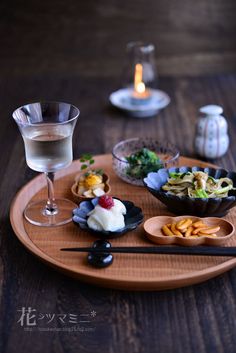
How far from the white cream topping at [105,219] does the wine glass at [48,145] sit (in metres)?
0.13

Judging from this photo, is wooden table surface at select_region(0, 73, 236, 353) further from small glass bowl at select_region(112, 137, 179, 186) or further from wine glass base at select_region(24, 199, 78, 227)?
small glass bowl at select_region(112, 137, 179, 186)

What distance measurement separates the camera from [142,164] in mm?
1534

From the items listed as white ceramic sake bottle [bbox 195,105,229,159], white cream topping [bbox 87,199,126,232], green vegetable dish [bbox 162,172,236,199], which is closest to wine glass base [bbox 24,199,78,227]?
white cream topping [bbox 87,199,126,232]

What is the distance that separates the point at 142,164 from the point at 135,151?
0.64ft

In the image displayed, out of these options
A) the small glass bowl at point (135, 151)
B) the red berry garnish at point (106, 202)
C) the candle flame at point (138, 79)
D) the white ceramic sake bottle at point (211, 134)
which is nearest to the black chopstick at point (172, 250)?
the red berry garnish at point (106, 202)

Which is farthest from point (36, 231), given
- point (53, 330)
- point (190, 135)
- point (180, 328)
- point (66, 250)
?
point (190, 135)

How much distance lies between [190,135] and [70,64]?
2477 millimetres

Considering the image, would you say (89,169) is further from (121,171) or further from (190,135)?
(190,135)

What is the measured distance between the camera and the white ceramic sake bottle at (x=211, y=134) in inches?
68.7

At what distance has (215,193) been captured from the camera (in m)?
1.33

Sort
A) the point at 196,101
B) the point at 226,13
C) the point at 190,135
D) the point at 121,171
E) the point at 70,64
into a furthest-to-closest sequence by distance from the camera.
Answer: the point at 226,13
the point at 70,64
the point at 196,101
the point at 190,135
the point at 121,171

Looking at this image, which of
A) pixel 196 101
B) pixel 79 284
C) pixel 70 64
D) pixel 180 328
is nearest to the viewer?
pixel 180 328

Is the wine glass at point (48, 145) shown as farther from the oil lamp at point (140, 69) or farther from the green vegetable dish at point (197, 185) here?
the oil lamp at point (140, 69)

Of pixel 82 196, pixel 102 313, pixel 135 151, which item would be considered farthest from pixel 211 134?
pixel 102 313
